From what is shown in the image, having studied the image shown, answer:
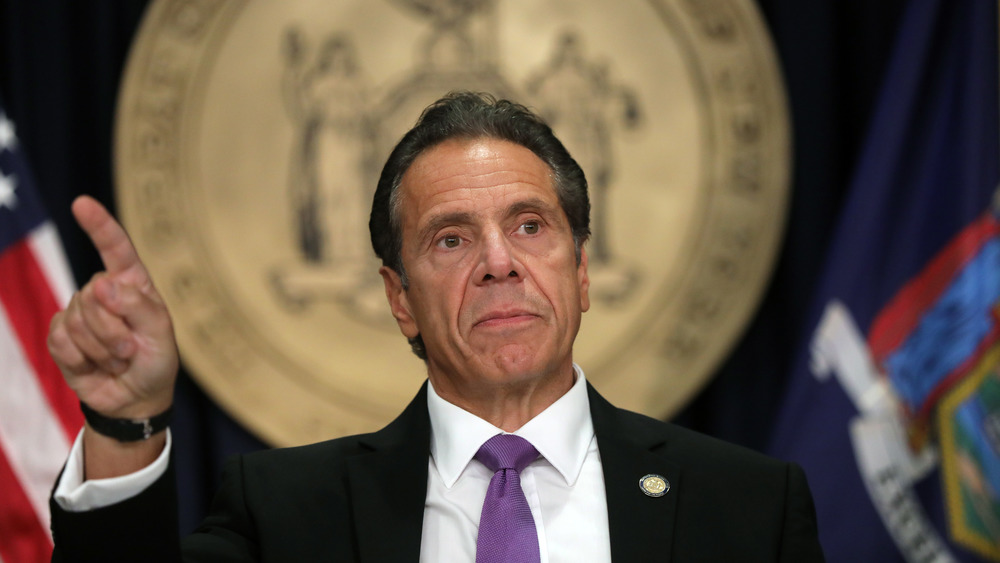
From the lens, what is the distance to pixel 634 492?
178 centimetres

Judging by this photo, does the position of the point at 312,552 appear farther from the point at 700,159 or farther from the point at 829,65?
the point at 829,65

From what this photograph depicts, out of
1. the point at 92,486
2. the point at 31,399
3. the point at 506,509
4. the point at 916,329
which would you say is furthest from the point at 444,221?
the point at 916,329

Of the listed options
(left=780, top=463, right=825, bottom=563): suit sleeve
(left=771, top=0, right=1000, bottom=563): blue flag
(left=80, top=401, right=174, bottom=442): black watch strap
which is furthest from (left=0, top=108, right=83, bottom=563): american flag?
(left=771, top=0, right=1000, bottom=563): blue flag

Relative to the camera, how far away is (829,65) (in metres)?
3.55

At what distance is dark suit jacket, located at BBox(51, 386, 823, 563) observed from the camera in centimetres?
173

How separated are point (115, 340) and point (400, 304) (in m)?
0.71

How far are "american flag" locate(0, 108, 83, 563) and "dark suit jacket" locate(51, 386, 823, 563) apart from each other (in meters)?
1.25

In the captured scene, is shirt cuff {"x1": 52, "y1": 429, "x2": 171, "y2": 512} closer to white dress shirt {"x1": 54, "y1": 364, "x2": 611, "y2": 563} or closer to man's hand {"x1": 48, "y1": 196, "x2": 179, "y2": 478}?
man's hand {"x1": 48, "y1": 196, "x2": 179, "y2": 478}

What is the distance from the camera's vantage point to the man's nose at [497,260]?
5.95 ft

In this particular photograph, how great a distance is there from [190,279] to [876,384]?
209 centimetres

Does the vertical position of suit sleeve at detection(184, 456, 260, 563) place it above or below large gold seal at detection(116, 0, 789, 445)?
below

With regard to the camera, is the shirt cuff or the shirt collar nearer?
the shirt cuff

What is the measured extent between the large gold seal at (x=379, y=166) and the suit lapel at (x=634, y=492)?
155 cm

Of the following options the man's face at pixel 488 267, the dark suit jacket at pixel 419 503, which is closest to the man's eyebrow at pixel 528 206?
the man's face at pixel 488 267
